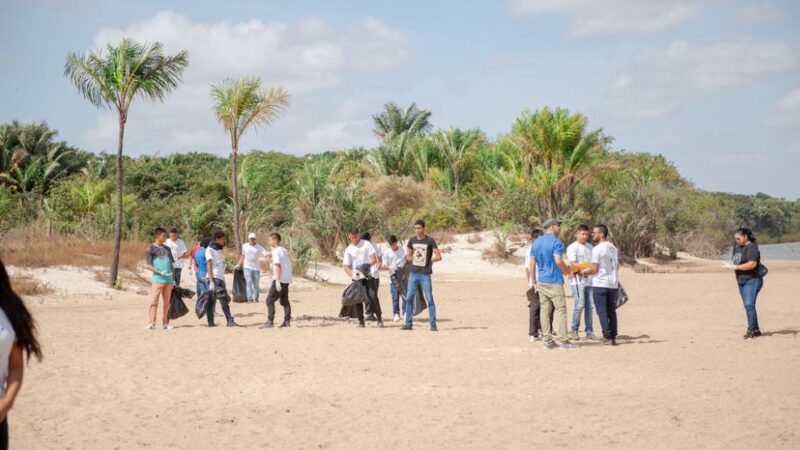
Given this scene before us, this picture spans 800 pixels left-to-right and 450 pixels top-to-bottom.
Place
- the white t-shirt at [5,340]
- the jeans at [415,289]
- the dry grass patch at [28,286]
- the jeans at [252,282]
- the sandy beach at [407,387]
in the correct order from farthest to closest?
the dry grass patch at [28,286] < the jeans at [252,282] < the jeans at [415,289] < the sandy beach at [407,387] < the white t-shirt at [5,340]

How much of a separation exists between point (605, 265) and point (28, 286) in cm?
1395

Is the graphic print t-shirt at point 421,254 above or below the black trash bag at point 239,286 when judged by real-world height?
above

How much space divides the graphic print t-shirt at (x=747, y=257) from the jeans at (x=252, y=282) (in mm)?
10677

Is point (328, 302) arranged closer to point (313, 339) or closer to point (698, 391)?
point (313, 339)

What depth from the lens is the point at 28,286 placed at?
64.7 feet

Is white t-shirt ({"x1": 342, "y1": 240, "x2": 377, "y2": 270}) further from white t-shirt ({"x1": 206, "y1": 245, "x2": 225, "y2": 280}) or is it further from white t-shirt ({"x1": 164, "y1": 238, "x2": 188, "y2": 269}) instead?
white t-shirt ({"x1": 164, "y1": 238, "x2": 188, "y2": 269})

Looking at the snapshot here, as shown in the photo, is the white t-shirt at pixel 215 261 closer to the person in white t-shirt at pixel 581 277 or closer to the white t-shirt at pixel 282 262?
the white t-shirt at pixel 282 262

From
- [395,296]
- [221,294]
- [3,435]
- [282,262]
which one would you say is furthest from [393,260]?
[3,435]

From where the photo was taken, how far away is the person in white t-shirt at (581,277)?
12.1m

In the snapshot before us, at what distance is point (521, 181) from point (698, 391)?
28.3m

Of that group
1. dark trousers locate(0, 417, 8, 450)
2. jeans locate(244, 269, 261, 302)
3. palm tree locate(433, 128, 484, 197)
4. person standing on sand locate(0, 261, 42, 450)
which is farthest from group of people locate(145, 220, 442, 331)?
palm tree locate(433, 128, 484, 197)

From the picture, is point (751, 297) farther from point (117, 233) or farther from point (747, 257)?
point (117, 233)

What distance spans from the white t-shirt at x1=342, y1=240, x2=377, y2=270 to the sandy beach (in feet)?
3.64

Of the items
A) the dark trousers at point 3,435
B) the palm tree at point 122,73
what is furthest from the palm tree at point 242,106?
the dark trousers at point 3,435
